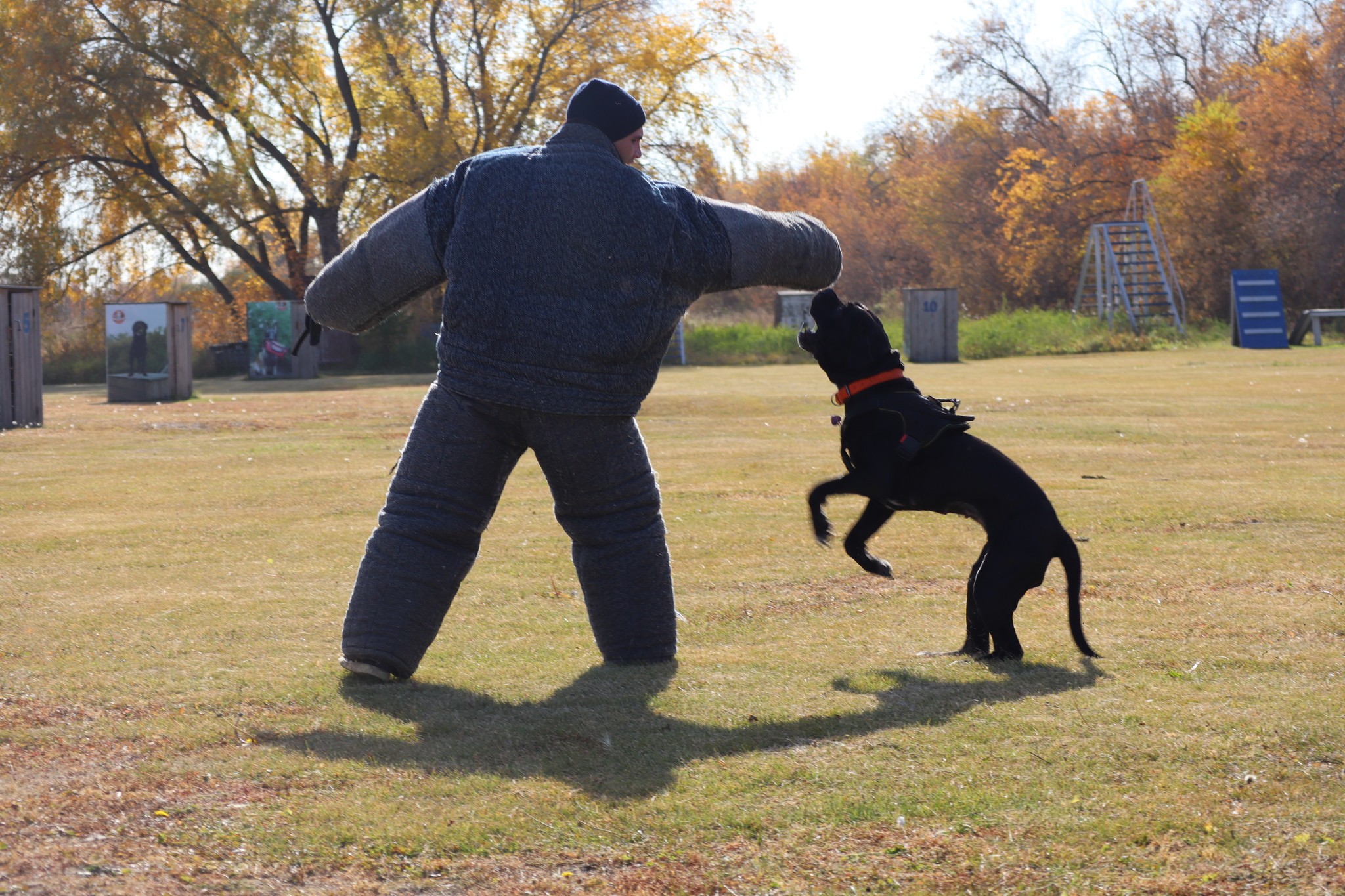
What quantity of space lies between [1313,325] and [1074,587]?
25001mm

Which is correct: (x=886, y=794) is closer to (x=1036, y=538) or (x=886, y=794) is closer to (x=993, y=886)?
(x=993, y=886)

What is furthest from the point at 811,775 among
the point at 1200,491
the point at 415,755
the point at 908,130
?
the point at 908,130

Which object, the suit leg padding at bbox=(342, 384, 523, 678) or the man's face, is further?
the man's face

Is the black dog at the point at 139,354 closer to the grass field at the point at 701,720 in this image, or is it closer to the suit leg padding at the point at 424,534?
the grass field at the point at 701,720

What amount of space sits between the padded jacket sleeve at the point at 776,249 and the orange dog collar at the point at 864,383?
37 centimetres

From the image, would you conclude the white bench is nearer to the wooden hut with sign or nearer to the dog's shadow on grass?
the wooden hut with sign

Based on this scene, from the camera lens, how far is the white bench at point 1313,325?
24.8 meters

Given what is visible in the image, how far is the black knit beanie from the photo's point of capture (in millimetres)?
3932

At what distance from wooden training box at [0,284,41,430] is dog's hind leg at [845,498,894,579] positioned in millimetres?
12875

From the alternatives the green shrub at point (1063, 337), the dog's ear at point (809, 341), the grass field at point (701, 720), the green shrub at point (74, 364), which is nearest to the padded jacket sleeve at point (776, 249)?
the dog's ear at point (809, 341)

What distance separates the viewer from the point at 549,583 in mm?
5410

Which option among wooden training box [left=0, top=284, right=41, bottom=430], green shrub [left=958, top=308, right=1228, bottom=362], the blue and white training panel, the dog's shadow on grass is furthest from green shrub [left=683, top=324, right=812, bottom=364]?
the dog's shadow on grass

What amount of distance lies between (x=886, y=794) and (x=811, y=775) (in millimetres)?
203

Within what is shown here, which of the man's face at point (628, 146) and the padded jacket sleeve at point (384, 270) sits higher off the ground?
the man's face at point (628, 146)
